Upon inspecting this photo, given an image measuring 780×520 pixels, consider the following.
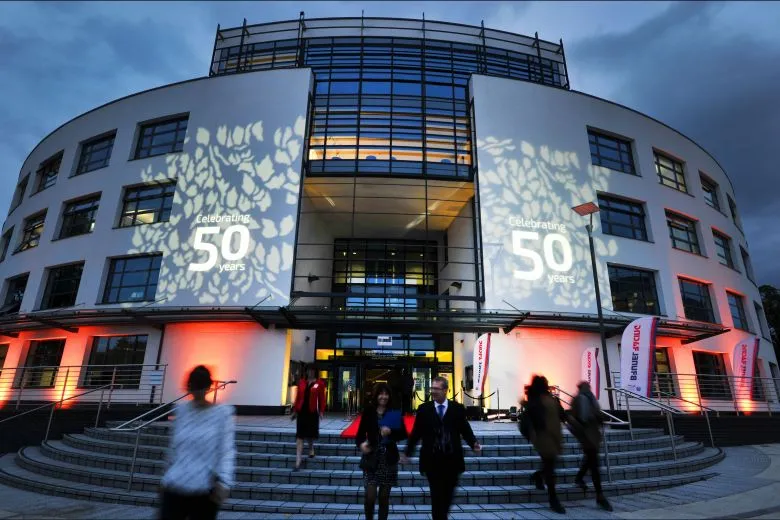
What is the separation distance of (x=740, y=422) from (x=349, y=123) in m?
16.1

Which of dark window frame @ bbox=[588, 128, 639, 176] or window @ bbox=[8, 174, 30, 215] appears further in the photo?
window @ bbox=[8, 174, 30, 215]

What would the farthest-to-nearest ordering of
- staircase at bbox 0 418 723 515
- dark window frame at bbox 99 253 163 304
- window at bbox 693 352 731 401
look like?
1. window at bbox 693 352 731 401
2. dark window frame at bbox 99 253 163 304
3. staircase at bbox 0 418 723 515

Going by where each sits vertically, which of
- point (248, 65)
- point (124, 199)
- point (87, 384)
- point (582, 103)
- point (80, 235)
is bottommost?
point (87, 384)

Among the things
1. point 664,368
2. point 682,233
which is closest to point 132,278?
point 664,368

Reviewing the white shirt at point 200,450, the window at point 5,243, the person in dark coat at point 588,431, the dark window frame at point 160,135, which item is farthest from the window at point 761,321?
the window at point 5,243

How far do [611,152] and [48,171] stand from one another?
85.9 ft

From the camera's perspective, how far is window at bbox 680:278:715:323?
17.3 metres

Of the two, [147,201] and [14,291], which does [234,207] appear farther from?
[14,291]

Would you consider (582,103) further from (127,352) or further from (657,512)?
(127,352)

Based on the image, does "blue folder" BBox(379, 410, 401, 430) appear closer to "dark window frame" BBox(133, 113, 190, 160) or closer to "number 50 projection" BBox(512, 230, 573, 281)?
"number 50 projection" BBox(512, 230, 573, 281)

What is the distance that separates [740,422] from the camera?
39.5 ft

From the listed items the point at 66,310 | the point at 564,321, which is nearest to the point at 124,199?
the point at 66,310

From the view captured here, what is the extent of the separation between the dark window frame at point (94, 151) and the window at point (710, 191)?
2746 centimetres

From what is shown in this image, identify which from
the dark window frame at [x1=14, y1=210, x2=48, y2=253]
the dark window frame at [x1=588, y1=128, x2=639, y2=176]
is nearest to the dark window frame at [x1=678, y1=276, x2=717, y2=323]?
the dark window frame at [x1=588, y1=128, x2=639, y2=176]
